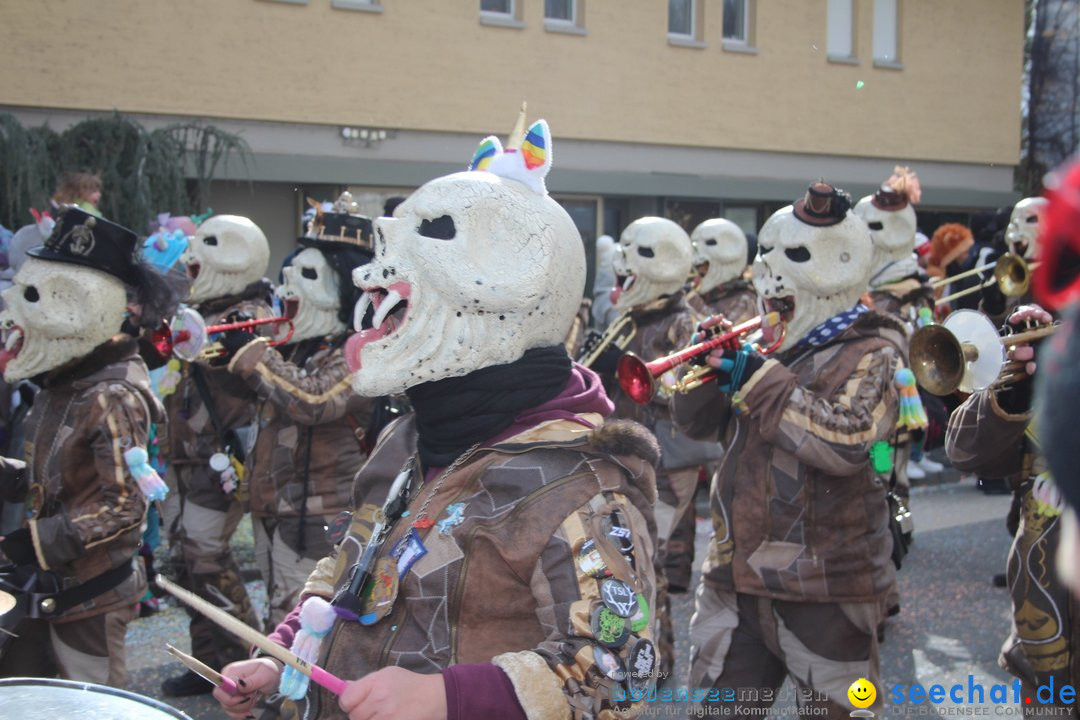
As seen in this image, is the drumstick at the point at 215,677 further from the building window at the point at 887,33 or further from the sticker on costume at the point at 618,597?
the building window at the point at 887,33

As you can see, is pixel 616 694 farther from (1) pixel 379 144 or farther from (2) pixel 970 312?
(1) pixel 379 144

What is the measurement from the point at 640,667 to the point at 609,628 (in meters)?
0.10

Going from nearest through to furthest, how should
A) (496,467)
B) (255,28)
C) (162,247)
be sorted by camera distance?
(496,467) < (162,247) < (255,28)

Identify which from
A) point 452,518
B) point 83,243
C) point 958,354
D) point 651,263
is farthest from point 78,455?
point 651,263

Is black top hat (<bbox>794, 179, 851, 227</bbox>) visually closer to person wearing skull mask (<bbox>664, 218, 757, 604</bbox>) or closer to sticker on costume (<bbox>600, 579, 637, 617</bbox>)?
sticker on costume (<bbox>600, 579, 637, 617</bbox>)

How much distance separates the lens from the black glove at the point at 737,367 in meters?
4.13

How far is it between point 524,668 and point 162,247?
600 cm

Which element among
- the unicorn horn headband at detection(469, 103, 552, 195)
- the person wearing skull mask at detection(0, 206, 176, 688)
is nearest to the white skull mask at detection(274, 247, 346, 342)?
the person wearing skull mask at detection(0, 206, 176, 688)

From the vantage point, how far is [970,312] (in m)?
3.88

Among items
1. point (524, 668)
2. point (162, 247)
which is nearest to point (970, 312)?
point (524, 668)

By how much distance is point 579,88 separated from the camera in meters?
16.9

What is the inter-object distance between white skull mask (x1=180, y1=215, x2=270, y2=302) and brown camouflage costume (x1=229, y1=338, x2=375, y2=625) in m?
1.48

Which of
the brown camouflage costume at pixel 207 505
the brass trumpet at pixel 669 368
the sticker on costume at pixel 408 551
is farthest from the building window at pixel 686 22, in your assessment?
the sticker on costume at pixel 408 551

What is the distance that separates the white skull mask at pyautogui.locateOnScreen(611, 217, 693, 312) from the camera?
7.34 meters
